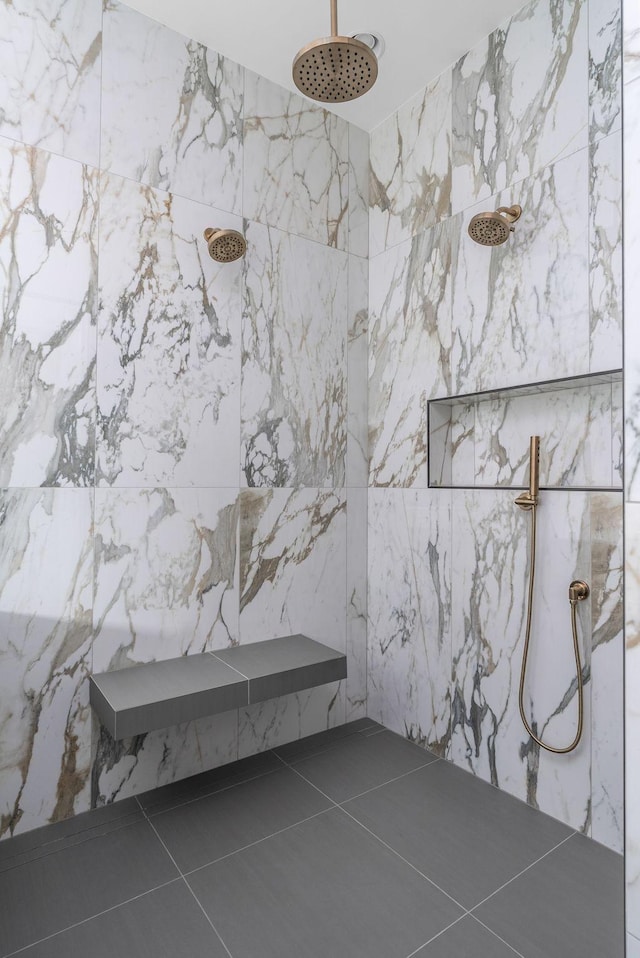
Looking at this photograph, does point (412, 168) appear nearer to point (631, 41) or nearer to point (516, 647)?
point (631, 41)

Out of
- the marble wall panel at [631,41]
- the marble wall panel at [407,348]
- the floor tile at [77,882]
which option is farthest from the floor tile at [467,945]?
the marble wall panel at [631,41]

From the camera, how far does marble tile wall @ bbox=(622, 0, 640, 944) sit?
76cm

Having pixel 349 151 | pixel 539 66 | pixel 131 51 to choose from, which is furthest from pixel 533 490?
pixel 131 51

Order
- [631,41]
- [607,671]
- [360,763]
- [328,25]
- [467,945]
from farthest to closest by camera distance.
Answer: [360,763] → [328,25] → [607,671] → [467,945] → [631,41]

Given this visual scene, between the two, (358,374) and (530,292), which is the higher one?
(530,292)

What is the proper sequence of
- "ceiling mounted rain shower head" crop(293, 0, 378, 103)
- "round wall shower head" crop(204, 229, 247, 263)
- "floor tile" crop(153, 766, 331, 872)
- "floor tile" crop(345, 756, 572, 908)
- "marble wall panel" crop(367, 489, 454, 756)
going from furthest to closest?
"marble wall panel" crop(367, 489, 454, 756) → "round wall shower head" crop(204, 229, 247, 263) → "floor tile" crop(153, 766, 331, 872) → "floor tile" crop(345, 756, 572, 908) → "ceiling mounted rain shower head" crop(293, 0, 378, 103)

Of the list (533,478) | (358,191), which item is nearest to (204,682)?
(533,478)

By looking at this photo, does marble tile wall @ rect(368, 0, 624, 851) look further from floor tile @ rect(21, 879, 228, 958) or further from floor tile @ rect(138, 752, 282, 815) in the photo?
floor tile @ rect(21, 879, 228, 958)

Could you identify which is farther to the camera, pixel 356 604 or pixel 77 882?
pixel 356 604

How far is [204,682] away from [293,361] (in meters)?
1.25

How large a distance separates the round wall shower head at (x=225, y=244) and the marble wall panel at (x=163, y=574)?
835mm

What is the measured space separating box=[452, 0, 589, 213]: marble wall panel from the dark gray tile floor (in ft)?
6.67

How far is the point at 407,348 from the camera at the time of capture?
229 cm

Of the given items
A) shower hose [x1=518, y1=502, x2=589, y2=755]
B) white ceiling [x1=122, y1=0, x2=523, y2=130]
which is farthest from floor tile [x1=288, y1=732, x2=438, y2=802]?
white ceiling [x1=122, y1=0, x2=523, y2=130]
